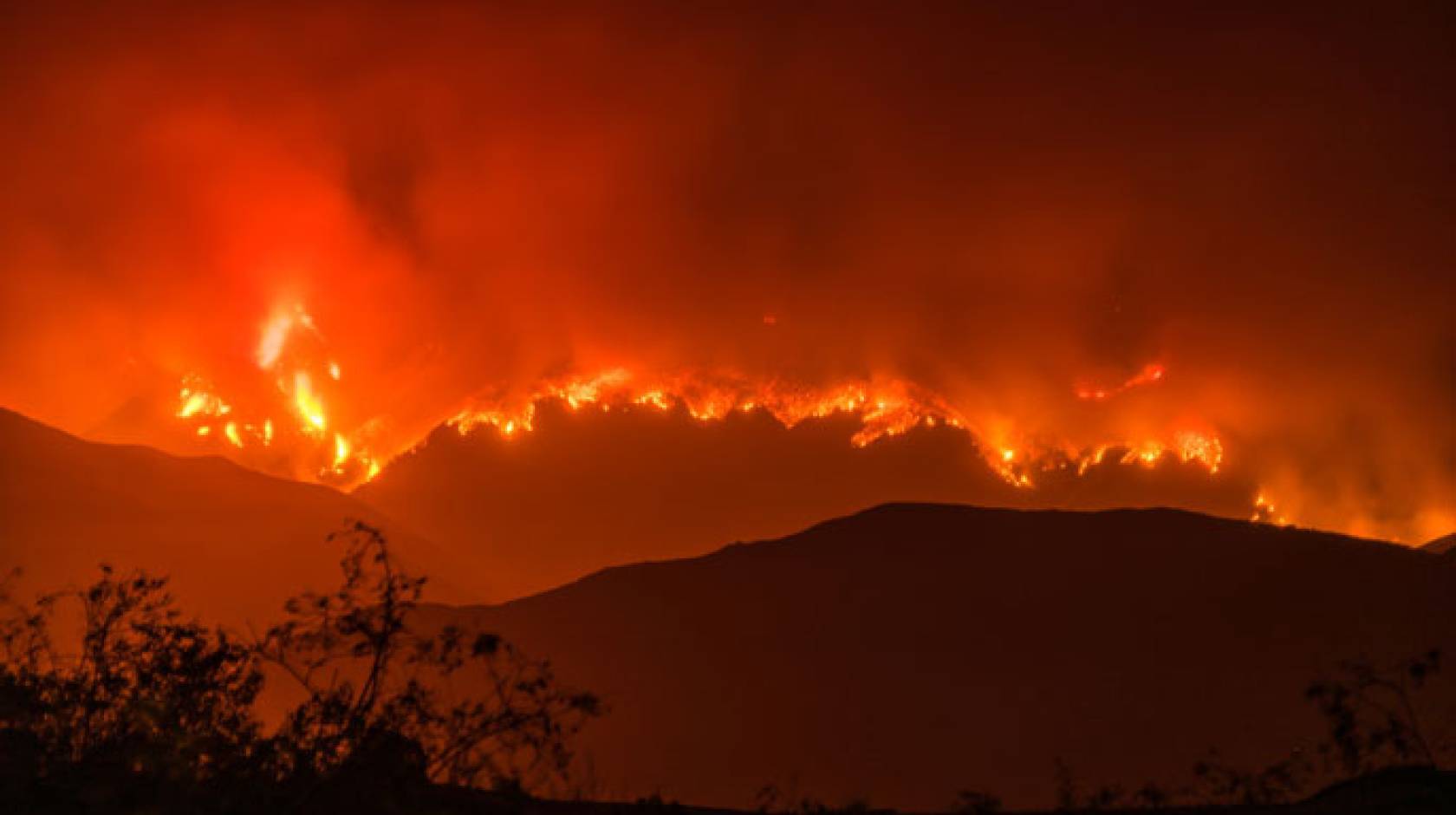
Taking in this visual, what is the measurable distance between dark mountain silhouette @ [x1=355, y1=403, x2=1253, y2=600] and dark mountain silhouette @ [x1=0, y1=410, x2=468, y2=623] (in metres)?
7.97

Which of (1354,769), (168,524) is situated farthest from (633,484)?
(1354,769)

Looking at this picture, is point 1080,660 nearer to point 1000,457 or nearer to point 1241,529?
point 1241,529

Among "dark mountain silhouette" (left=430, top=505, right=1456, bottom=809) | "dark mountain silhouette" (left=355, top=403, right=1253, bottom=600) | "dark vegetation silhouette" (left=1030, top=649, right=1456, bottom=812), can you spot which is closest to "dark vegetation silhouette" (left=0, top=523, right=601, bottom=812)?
"dark vegetation silhouette" (left=1030, top=649, right=1456, bottom=812)

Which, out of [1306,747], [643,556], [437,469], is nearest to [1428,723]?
[1306,747]

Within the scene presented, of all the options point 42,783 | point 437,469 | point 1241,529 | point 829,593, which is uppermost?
point 437,469

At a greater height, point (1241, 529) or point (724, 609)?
point (1241, 529)

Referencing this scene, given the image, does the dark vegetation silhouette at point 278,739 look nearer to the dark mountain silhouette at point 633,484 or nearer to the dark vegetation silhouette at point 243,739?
the dark vegetation silhouette at point 243,739

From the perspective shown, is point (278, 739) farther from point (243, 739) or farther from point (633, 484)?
point (633, 484)

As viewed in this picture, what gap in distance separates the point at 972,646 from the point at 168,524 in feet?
137

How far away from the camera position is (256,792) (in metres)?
9.85

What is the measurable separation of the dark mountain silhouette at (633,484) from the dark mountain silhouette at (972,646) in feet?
92.0

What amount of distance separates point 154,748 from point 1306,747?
88.8 ft

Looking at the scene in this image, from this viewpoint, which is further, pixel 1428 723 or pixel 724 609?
pixel 724 609

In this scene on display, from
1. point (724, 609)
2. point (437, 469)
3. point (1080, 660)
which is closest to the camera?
point (1080, 660)
